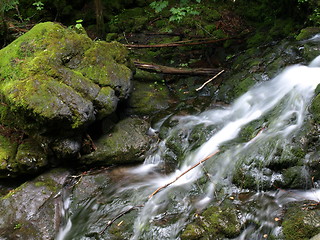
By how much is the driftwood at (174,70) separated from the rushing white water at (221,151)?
1571mm

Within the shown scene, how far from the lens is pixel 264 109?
6211mm

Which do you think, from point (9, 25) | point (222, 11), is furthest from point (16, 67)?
point (222, 11)

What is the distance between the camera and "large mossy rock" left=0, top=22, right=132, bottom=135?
17.0ft

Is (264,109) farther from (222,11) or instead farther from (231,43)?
(222,11)

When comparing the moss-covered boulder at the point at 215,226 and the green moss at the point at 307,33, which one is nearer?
the moss-covered boulder at the point at 215,226

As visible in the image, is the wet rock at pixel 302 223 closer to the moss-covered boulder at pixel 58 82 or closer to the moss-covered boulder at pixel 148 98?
the moss-covered boulder at pixel 58 82

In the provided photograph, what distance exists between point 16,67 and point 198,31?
20.6ft

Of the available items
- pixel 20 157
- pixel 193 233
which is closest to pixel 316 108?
pixel 193 233

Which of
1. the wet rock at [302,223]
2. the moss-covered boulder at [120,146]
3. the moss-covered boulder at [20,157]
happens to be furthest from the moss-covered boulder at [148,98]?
the wet rock at [302,223]

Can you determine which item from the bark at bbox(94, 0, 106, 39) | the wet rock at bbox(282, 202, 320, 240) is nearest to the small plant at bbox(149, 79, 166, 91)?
the bark at bbox(94, 0, 106, 39)

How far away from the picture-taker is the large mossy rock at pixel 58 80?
5168 millimetres

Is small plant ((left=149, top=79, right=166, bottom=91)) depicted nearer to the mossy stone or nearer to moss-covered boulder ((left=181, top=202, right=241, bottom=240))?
the mossy stone

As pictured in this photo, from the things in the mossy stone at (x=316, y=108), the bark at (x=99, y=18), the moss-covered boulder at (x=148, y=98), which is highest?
the bark at (x=99, y=18)

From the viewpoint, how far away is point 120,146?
20.1 feet
